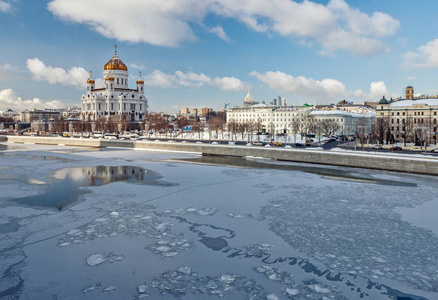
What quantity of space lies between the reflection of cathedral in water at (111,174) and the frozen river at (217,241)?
5.21 feet

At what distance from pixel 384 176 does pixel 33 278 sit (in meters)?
20.5

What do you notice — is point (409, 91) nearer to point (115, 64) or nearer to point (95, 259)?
point (115, 64)

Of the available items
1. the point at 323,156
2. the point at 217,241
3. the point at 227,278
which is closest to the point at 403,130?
the point at 323,156

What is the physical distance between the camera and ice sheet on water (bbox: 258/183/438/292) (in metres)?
7.60

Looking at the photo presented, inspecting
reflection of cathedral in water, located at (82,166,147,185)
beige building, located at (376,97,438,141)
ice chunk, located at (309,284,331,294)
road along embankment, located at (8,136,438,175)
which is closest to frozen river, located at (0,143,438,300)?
ice chunk, located at (309,284,331,294)

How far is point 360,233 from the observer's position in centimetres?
994

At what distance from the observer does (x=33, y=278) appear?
692cm

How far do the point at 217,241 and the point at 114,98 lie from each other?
93.7m

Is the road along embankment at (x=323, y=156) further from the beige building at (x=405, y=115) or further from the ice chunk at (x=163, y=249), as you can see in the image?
the beige building at (x=405, y=115)

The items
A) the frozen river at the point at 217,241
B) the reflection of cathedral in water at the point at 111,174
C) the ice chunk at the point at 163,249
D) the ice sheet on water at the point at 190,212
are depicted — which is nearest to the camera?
the frozen river at the point at 217,241

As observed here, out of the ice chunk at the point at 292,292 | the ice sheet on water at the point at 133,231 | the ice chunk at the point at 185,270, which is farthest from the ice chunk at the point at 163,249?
the ice chunk at the point at 292,292

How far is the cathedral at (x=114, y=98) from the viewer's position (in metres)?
95.4

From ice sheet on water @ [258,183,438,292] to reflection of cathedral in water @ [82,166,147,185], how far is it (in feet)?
31.2

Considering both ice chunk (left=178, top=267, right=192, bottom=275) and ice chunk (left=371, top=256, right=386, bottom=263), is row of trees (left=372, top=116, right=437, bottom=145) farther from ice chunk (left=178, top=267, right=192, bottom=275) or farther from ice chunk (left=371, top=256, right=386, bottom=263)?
ice chunk (left=178, top=267, right=192, bottom=275)
